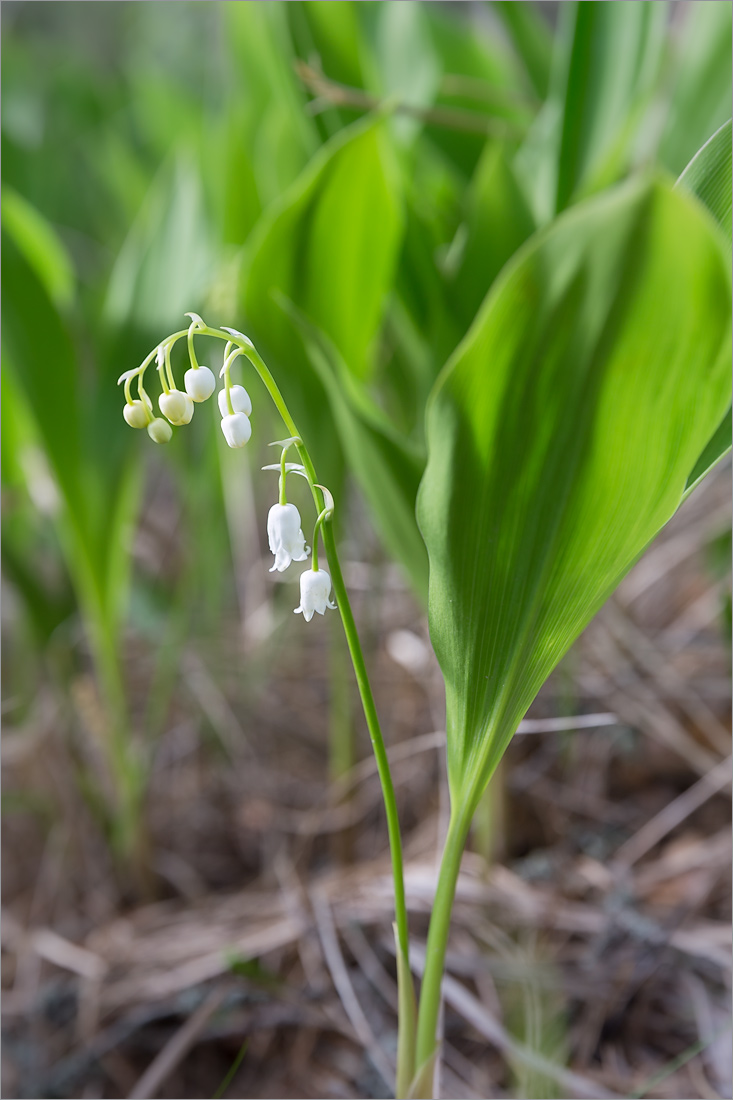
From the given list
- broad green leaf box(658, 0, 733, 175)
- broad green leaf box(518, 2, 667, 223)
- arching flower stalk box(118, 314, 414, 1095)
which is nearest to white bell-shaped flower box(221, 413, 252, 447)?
arching flower stalk box(118, 314, 414, 1095)

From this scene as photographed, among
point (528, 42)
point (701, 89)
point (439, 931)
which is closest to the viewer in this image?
point (439, 931)

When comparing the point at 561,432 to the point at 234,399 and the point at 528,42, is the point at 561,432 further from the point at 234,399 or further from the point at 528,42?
the point at 528,42

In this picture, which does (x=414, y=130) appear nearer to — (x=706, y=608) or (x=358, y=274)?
(x=358, y=274)

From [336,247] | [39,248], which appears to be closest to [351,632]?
[336,247]

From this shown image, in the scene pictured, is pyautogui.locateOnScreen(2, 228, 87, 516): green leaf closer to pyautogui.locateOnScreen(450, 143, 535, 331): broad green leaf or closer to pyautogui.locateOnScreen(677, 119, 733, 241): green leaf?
pyautogui.locateOnScreen(450, 143, 535, 331): broad green leaf

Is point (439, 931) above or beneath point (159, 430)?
beneath

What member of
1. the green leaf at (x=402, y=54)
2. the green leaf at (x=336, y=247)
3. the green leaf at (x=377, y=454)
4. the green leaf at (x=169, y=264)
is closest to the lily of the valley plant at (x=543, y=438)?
the green leaf at (x=377, y=454)

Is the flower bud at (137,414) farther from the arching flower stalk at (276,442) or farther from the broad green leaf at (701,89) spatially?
the broad green leaf at (701,89)
